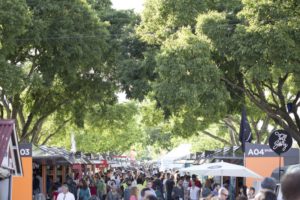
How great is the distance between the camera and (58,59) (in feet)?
96.9

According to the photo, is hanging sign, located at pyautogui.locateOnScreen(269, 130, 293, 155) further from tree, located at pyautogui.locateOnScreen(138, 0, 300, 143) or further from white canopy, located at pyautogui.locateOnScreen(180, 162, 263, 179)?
tree, located at pyautogui.locateOnScreen(138, 0, 300, 143)

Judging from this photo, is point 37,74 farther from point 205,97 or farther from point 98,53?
point 205,97

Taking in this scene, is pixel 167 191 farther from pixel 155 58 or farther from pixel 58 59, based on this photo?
pixel 58 59

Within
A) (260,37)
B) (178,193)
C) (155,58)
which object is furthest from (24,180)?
(260,37)

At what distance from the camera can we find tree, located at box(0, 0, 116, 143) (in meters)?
27.5

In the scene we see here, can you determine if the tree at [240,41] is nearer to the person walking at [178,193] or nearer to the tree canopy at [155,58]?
the tree canopy at [155,58]

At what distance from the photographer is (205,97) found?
86.6ft

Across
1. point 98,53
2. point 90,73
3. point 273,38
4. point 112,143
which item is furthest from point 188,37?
point 112,143

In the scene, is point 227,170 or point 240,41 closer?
point 227,170

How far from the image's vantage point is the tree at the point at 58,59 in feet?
90.3

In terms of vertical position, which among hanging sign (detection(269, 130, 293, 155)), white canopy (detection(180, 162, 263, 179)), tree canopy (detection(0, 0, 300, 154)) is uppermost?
tree canopy (detection(0, 0, 300, 154))

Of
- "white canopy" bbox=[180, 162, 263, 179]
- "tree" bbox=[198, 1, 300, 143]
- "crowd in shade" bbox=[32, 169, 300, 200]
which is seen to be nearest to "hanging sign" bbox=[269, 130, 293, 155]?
"crowd in shade" bbox=[32, 169, 300, 200]

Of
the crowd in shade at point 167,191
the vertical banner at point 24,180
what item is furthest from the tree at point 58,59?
the crowd in shade at point 167,191

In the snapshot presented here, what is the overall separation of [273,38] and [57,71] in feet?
33.8
